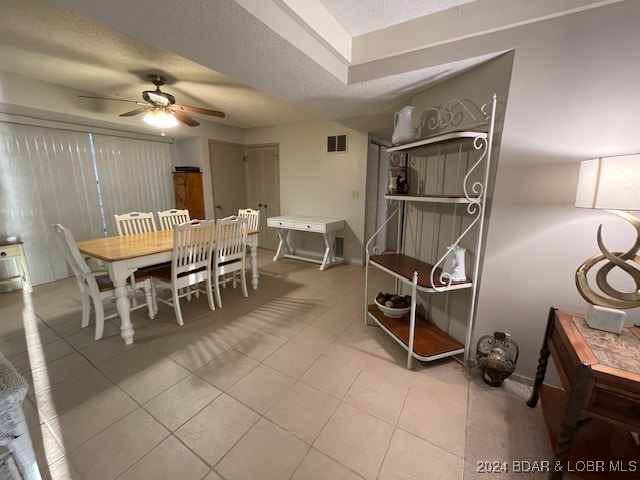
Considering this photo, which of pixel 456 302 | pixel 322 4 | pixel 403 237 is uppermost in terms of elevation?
pixel 322 4

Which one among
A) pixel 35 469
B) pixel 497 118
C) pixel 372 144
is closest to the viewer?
pixel 35 469

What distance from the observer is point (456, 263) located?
1.75 m

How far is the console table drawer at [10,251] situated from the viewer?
296 centimetres

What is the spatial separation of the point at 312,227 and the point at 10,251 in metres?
3.63

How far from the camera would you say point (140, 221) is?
10.6 feet

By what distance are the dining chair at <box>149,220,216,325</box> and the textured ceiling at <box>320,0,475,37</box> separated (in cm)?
190

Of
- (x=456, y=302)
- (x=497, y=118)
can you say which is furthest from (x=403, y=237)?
(x=497, y=118)

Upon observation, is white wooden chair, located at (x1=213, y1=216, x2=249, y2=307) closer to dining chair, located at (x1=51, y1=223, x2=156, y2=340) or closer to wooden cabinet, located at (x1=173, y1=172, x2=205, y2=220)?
dining chair, located at (x1=51, y1=223, x2=156, y2=340)

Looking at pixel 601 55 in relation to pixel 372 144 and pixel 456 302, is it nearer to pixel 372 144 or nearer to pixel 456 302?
pixel 456 302

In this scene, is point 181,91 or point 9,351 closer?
point 9,351

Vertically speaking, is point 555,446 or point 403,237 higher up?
point 403,237

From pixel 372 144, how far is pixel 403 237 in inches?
84.4

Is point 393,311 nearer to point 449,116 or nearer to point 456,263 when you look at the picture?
point 456,263

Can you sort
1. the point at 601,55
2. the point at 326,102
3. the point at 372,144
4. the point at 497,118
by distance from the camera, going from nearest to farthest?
1. the point at 601,55
2. the point at 497,118
3. the point at 326,102
4. the point at 372,144
